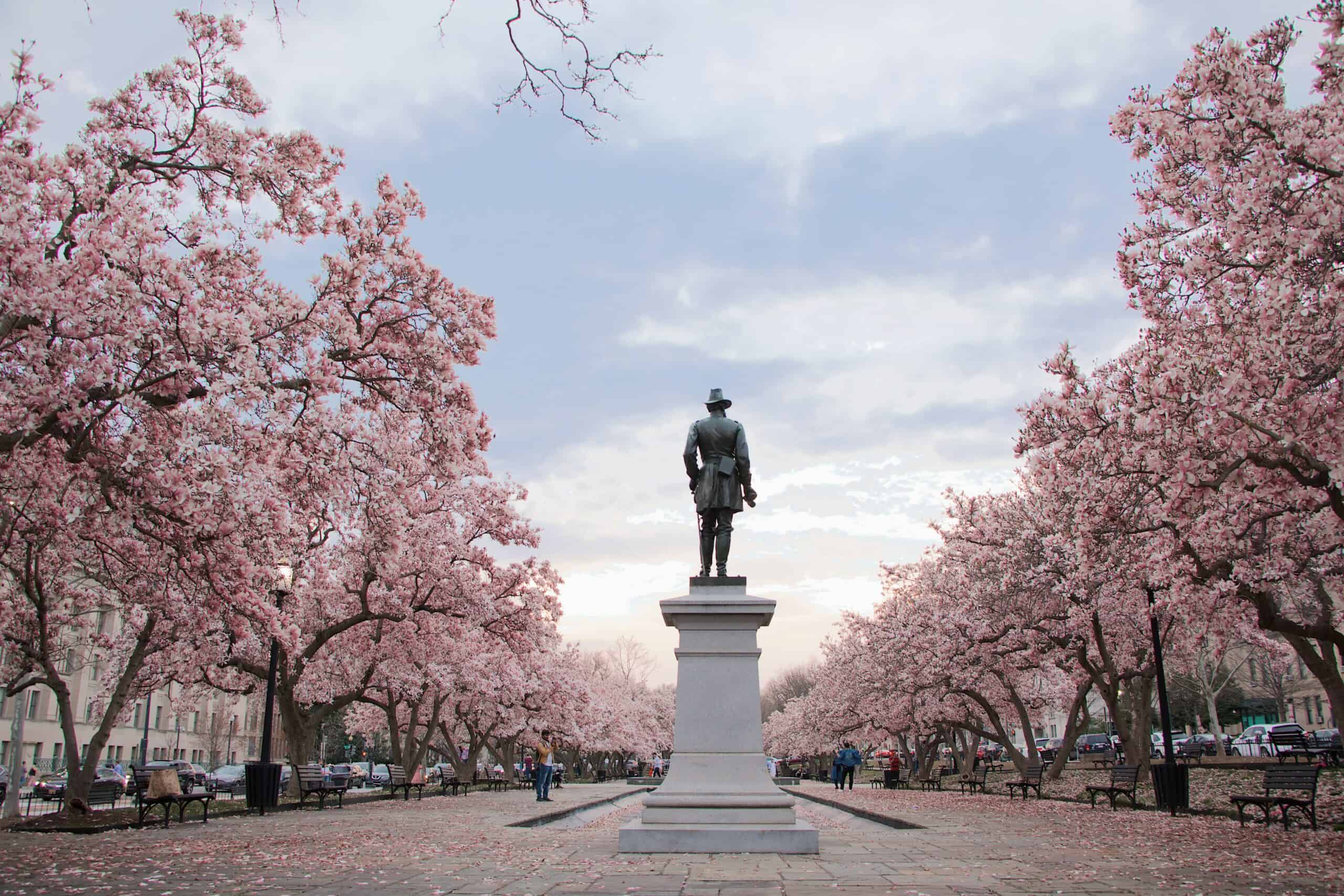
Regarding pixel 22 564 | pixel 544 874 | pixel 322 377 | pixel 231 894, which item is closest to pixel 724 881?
pixel 544 874

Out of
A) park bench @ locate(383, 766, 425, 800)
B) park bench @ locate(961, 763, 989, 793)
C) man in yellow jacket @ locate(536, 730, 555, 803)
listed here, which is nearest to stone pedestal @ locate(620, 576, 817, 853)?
man in yellow jacket @ locate(536, 730, 555, 803)

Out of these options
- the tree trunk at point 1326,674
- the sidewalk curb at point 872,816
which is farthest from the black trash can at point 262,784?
the tree trunk at point 1326,674

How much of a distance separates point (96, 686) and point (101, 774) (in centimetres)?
1330

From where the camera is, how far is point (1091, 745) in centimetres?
5922

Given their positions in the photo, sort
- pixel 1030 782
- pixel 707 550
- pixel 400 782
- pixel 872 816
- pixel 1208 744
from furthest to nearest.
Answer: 1. pixel 1208 744
2. pixel 400 782
3. pixel 1030 782
4. pixel 872 816
5. pixel 707 550

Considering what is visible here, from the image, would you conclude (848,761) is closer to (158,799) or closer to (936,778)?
(936,778)

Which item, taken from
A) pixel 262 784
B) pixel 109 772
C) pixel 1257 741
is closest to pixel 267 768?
pixel 262 784

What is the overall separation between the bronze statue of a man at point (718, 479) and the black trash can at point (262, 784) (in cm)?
1114

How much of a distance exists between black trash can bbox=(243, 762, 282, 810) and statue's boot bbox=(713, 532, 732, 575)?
441 inches

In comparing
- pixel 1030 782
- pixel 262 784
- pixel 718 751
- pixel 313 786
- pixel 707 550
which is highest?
pixel 707 550

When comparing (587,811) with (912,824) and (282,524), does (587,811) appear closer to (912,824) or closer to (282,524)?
(912,824)

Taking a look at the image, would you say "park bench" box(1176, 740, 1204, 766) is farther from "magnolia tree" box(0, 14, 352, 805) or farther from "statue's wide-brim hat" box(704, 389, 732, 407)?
"magnolia tree" box(0, 14, 352, 805)

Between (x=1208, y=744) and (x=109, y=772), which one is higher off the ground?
(x=1208, y=744)

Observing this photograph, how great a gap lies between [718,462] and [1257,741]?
3793cm
